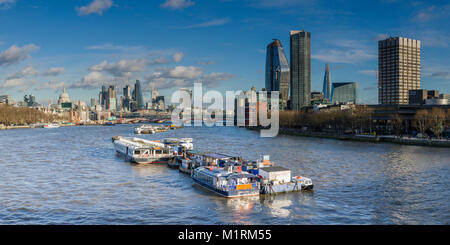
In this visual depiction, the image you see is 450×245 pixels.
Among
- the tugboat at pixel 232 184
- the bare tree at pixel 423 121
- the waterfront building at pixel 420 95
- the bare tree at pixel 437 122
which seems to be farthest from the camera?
the waterfront building at pixel 420 95

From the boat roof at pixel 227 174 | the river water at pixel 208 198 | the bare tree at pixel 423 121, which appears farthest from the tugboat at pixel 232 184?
the bare tree at pixel 423 121

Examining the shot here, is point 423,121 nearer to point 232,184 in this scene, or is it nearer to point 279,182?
point 279,182

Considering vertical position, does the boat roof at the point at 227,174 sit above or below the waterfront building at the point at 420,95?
below

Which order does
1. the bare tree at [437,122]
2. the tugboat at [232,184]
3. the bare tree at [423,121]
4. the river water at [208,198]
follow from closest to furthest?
the river water at [208,198], the tugboat at [232,184], the bare tree at [437,122], the bare tree at [423,121]

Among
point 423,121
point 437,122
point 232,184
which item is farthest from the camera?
point 423,121

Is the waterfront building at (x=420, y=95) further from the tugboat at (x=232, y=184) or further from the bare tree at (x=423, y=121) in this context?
the tugboat at (x=232, y=184)

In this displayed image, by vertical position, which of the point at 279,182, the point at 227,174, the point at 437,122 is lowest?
the point at 279,182

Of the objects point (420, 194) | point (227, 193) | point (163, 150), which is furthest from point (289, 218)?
point (163, 150)

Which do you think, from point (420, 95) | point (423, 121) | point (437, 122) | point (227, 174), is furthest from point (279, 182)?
point (420, 95)

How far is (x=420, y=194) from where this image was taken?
29516 mm
